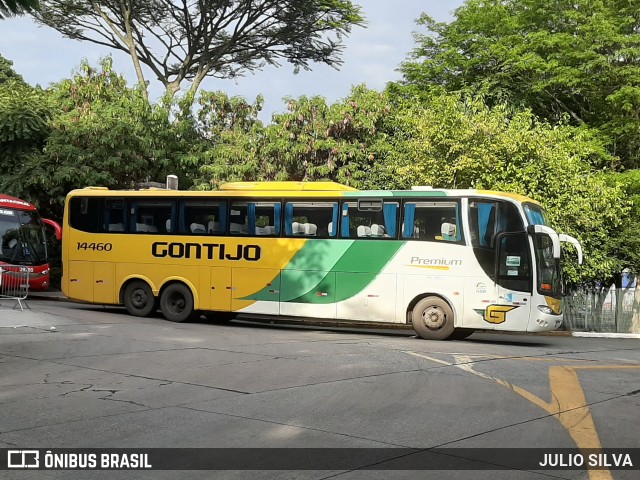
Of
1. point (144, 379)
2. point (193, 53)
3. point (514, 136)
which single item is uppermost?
point (193, 53)

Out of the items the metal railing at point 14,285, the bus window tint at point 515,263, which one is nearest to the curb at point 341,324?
the bus window tint at point 515,263

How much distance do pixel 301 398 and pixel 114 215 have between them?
13.9m

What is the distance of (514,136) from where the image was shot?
83.4 ft

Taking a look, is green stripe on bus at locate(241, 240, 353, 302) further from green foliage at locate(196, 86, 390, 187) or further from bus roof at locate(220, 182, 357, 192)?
green foliage at locate(196, 86, 390, 187)

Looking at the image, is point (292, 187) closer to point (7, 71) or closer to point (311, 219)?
point (311, 219)

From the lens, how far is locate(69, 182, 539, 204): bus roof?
18000mm

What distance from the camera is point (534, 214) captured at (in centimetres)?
1820

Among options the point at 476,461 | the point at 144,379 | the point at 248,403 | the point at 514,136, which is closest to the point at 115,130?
the point at 514,136

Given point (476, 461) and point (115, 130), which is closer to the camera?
point (476, 461)

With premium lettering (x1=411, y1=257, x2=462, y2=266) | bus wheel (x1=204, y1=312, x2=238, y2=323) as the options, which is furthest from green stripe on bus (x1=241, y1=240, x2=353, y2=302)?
bus wheel (x1=204, y1=312, x2=238, y2=323)

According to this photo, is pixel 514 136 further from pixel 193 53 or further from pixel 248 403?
pixel 248 403

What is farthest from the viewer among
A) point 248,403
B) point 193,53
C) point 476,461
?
point 193,53

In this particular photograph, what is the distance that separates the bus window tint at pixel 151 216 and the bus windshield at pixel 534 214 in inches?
348

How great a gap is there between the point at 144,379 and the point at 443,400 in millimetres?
3682
